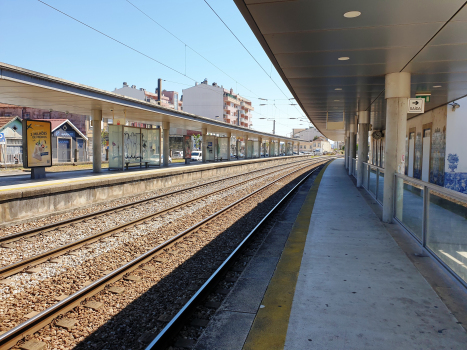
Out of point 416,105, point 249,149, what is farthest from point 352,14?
point 249,149

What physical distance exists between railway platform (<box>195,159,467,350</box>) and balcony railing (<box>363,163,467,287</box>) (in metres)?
0.27

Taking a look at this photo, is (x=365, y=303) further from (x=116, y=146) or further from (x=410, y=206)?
(x=116, y=146)

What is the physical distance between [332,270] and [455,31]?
451cm

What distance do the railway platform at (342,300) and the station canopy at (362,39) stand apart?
373cm

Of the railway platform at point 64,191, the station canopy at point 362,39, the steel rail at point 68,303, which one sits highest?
the station canopy at point 362,39

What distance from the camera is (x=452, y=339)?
139 inches

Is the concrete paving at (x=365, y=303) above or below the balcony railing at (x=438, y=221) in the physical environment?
below

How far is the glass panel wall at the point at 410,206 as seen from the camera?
6.17 meters

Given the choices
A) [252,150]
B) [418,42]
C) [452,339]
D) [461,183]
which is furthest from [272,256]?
[252,150]

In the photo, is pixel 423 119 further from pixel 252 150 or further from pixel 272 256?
pixel 252 150

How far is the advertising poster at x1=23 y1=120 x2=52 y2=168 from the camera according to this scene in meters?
13.7

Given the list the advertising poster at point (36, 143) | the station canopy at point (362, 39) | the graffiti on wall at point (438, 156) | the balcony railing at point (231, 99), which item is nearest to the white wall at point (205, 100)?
the balcony railing at point (231, 99)

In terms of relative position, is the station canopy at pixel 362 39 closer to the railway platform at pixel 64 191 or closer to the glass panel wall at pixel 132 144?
the railway platform at pixel 64 191

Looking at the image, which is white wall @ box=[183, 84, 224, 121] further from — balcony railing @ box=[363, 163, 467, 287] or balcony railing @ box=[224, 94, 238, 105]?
balcony railing @ box=[363, 163, 467, 287]
